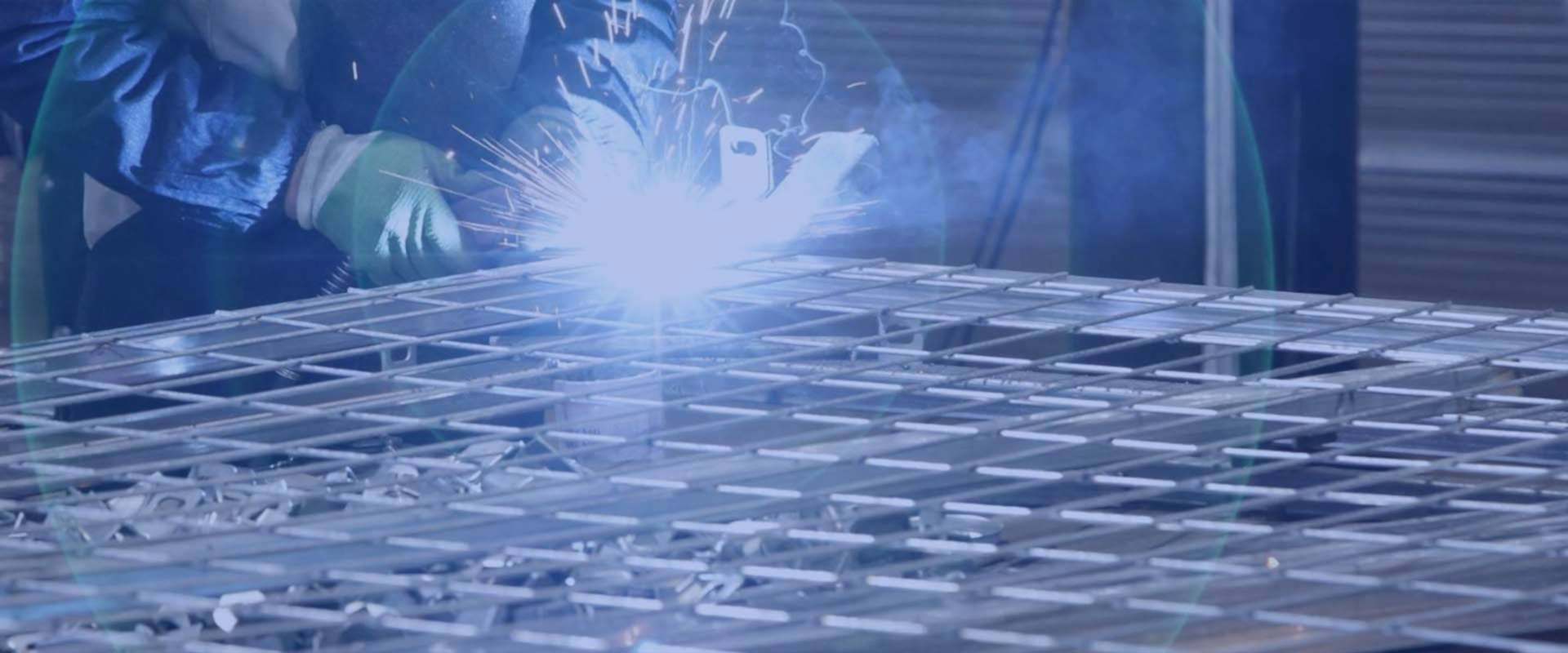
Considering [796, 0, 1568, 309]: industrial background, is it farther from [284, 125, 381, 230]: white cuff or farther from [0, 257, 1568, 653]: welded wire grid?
[0, 257, 1568, 653]: welded wire grid

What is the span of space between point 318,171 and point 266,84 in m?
0.16

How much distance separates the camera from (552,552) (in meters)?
0.58

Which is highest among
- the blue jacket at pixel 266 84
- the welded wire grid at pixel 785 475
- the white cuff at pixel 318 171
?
the blue jacket at pixel 266 84

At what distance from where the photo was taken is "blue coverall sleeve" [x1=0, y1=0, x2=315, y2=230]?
2.11m

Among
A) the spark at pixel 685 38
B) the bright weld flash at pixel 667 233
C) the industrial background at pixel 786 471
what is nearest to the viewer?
the industrial background at pixel 786 471

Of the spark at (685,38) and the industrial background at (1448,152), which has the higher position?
the spark at (685,38)

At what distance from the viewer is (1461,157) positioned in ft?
9.31

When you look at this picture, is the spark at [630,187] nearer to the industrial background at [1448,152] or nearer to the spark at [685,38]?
the spark at [685,38]

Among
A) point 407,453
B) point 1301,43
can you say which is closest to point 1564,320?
point 407,453

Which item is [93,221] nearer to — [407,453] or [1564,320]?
[407,453]

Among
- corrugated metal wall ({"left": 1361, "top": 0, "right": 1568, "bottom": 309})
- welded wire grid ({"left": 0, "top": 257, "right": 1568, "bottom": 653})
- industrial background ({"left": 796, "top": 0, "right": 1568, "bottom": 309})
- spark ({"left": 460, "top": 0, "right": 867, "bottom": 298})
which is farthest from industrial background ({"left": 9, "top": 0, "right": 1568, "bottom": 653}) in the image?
corrugated metal wall ({"left": 1361, "top": 0, "right": 1568, "bottom": 309})

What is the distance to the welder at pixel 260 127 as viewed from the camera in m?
2.13

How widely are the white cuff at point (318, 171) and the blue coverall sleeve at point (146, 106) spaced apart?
4cm

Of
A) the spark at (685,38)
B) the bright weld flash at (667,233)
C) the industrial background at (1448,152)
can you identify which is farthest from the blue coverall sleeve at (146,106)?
the industrial background at (1448,152)
